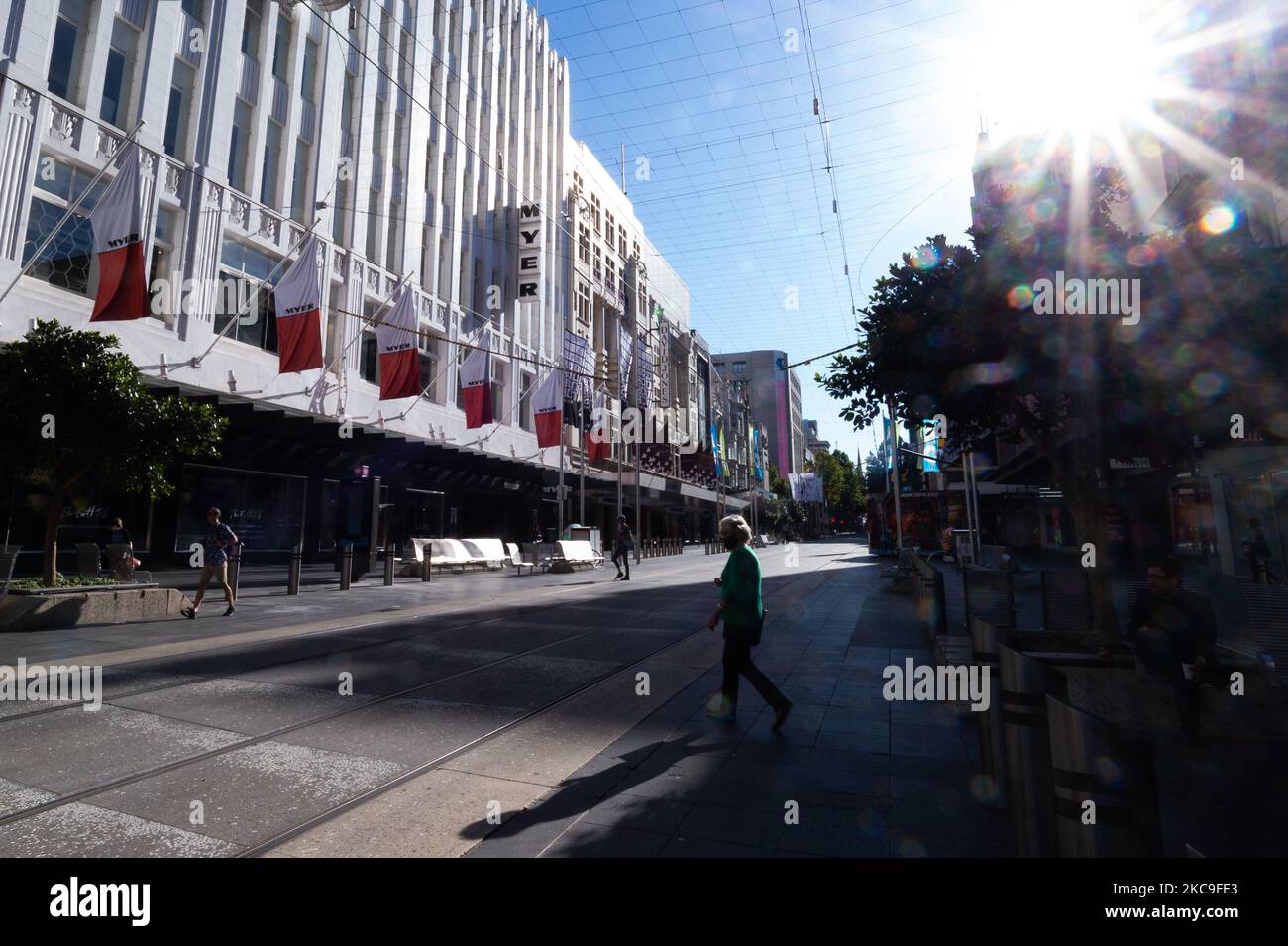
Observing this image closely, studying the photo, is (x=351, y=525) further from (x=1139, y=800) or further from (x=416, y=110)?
(x=1139, y=800)

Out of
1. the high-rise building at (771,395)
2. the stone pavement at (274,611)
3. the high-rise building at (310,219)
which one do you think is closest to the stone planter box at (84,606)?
the stone pavement at (274,611)

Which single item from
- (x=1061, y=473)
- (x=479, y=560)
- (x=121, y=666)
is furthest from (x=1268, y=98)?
(x=479, y=560)

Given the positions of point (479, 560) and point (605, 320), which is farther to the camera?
point (605, 320)

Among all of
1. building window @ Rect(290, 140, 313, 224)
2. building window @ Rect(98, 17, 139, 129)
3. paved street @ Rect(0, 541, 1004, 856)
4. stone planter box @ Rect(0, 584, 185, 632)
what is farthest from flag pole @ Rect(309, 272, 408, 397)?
paved street @ Rect(0, 541, 1004, 856)

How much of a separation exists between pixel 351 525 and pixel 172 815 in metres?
20.9

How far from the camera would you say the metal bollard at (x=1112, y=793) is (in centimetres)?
215

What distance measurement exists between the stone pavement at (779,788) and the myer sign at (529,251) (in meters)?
29.2

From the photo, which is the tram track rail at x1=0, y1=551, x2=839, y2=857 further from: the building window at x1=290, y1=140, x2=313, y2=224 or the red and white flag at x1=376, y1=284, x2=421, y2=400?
the building window at x1=290, y1=140, x2=313, y2=224

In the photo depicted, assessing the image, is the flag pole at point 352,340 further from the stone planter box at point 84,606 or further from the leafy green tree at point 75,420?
the stone planter box at point 84,606

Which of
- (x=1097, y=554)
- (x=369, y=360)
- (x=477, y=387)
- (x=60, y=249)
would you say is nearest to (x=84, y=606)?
(x=60, y=249)

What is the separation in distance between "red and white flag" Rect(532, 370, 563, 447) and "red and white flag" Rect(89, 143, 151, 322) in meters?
16.4

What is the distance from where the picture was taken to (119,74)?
627 inches

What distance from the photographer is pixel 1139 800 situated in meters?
2.15

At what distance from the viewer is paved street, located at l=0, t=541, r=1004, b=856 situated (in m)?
3.34
